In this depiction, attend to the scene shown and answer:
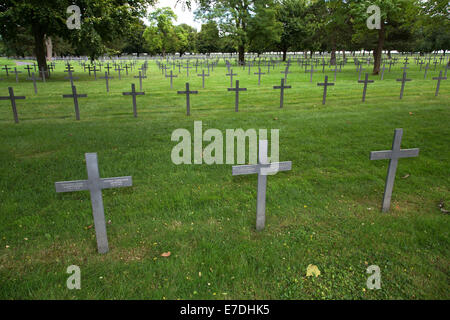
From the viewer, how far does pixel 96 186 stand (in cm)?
331

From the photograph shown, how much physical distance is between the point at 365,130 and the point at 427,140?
1.48 meters

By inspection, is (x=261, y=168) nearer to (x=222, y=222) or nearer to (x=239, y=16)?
(x=222, y=222)

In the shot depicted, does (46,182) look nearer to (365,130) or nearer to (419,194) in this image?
(419,194)

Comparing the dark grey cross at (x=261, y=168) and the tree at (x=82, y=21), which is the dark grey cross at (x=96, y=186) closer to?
the dark grey cross at (x=261, y=168)

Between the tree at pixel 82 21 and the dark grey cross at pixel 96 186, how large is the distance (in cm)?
1884

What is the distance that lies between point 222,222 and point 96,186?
1.69 m

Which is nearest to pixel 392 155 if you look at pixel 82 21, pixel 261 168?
Answer: pixel 261 168

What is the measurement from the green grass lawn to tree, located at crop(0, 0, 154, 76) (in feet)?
48.8

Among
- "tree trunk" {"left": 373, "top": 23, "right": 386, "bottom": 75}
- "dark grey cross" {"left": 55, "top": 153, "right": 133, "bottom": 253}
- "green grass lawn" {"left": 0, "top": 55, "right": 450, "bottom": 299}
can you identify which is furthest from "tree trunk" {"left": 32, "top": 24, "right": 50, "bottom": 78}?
"tree trunk" {"left": 373, "top": 23, "right": 386, "bottom": 75}

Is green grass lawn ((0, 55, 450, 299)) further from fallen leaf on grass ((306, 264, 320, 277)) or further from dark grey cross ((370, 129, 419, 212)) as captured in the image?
dark grey cross ((370, 129, 419, 212))

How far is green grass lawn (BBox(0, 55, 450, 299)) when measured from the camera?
3.08 m

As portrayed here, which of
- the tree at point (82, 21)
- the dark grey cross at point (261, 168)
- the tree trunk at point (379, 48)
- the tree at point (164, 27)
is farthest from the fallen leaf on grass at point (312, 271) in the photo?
the tree at point (164, 27)

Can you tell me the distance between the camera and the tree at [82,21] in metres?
19.9

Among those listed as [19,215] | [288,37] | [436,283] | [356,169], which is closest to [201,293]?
[436,283]
